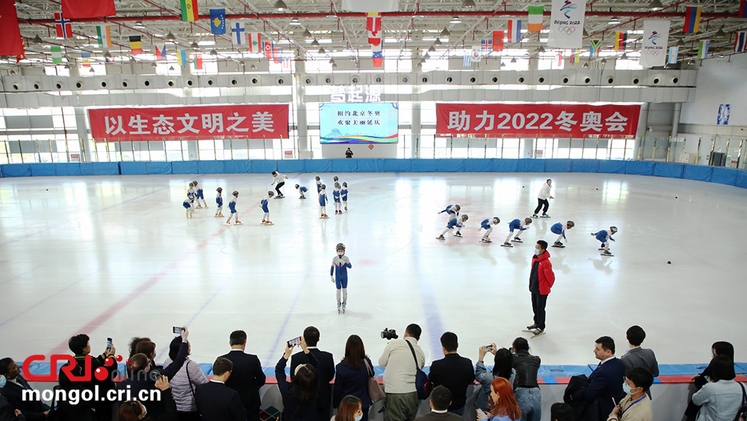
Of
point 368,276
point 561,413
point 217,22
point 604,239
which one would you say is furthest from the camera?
point 217,22

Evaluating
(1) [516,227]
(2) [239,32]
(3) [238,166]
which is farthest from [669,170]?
(3) [238,166]

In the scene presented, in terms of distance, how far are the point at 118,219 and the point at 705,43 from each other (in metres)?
25.2

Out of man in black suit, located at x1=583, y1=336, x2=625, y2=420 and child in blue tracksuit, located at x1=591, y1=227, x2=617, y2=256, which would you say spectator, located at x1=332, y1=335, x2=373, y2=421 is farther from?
child in blue tracksuit, located at x1=591, y1=227, x2=617, y2=256

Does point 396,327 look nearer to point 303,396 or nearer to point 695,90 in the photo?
point 303,396

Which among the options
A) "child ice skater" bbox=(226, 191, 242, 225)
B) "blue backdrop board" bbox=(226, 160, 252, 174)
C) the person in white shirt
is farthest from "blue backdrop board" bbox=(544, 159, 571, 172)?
"child ice skater" bbox=(226, 191, 242, 225)

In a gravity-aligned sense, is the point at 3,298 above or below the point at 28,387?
below

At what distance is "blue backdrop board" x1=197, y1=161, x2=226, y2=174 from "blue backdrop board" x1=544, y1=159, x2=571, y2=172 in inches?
867

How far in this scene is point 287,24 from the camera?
2239 cm

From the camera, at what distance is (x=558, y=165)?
29.9 meters

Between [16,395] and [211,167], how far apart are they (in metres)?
28.1

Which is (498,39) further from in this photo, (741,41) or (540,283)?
(540,283)

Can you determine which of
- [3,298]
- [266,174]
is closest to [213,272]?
[3,298]

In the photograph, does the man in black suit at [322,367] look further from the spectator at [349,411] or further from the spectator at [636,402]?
the spectator at [636,402]

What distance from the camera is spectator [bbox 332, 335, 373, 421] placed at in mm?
3852
